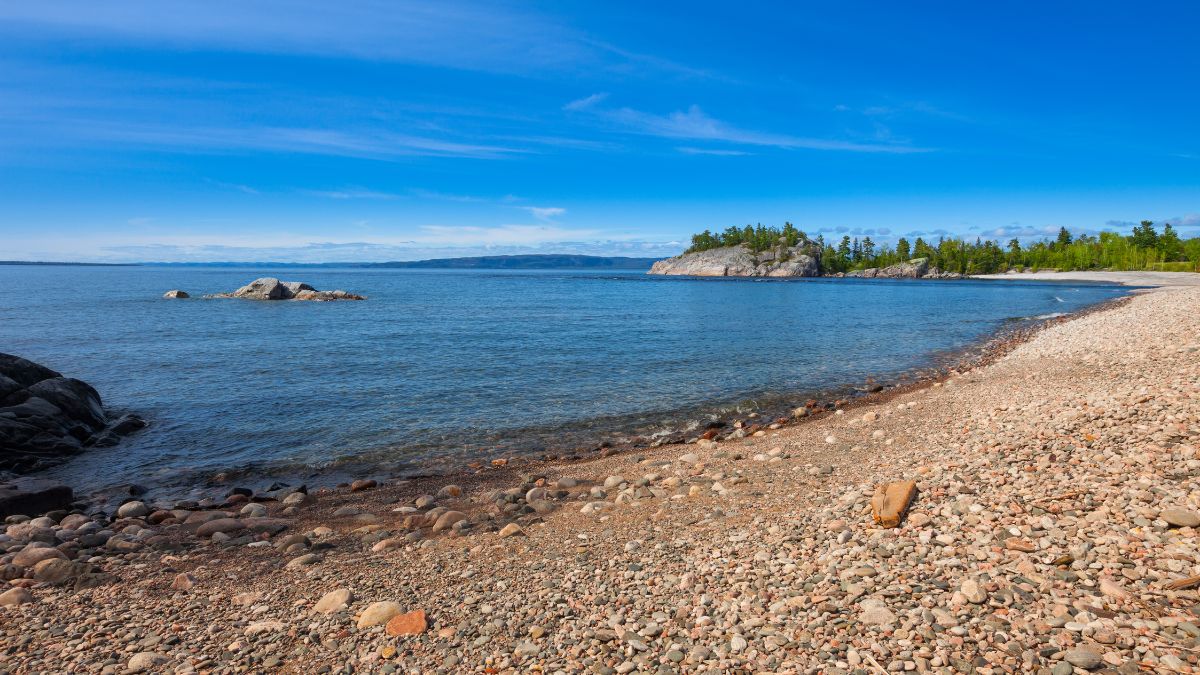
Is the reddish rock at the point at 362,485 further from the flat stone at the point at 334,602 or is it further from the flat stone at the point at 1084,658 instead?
the flat stone at the point at 1084,658

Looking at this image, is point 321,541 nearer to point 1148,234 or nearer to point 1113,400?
point 1113,400

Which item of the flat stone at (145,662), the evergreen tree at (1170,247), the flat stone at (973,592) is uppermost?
the evergreen tree at (1170,247)

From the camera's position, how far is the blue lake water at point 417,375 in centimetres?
1656

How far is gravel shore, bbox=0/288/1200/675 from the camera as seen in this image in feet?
18.1

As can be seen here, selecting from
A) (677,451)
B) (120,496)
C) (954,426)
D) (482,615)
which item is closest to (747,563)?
(482,615)

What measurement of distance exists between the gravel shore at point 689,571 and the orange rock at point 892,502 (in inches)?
7.0

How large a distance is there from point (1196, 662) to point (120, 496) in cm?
1760

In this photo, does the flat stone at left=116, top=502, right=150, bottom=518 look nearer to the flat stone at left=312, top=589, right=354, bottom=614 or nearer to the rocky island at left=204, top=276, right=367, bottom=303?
the flat stone at left=312, top=589, right=354, bottom=614

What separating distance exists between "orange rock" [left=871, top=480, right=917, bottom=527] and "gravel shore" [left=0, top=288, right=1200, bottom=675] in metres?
0.18

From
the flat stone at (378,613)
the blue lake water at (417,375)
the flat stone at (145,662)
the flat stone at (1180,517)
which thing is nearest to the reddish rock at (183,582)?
the flat stone at (145,662)

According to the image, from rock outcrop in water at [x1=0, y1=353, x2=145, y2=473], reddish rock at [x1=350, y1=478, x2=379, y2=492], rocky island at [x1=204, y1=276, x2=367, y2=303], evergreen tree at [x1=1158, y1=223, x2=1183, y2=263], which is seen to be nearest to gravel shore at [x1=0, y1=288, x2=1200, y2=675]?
reddish rock at [x1=350, y1=478, x2=379, y2=492]

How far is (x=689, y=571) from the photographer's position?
7.35m

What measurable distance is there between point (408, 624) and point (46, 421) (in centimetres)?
1676

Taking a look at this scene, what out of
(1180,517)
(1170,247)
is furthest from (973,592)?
(1170,247)
